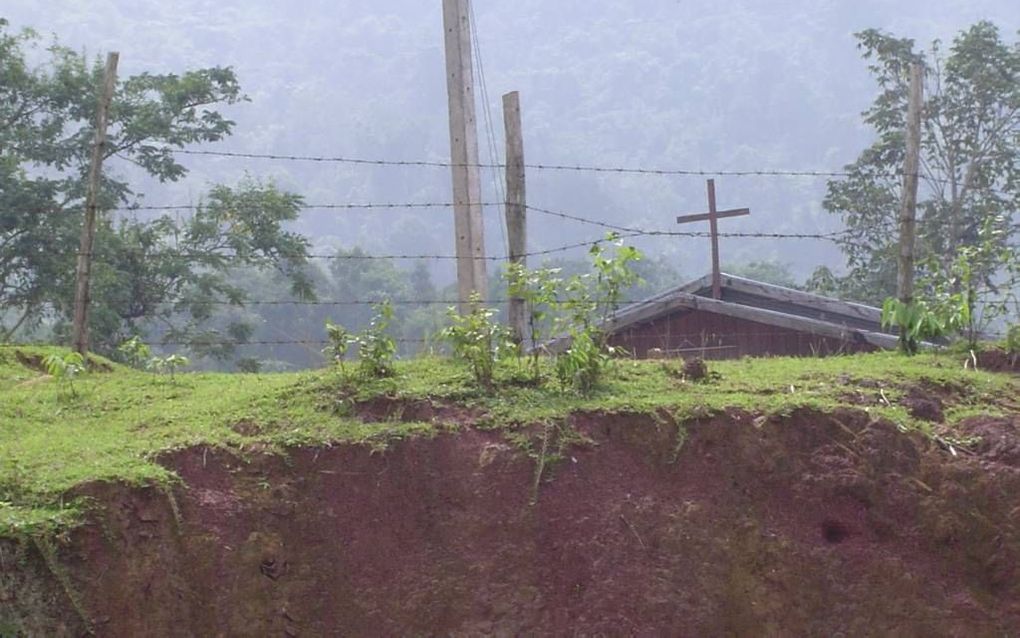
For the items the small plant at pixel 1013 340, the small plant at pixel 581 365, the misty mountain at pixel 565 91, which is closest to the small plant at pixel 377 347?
the small plant at pixel 581 365

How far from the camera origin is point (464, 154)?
30.8 feet

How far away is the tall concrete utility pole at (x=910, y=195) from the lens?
8.47 m

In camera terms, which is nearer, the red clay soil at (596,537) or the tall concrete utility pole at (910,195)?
the red clay soil at (596,537)

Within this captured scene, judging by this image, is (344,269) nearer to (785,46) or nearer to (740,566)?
(740,566)

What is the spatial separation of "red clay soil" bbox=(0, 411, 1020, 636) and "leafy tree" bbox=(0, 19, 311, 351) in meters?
10.4

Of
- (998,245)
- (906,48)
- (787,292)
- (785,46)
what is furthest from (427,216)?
(998,245)

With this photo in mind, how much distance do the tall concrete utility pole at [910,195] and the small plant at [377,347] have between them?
3.50 metres

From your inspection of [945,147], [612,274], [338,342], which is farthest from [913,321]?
[945,147]

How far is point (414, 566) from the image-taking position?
5.89 meters

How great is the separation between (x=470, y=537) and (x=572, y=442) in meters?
0.70

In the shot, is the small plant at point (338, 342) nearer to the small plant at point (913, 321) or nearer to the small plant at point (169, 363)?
the small plant at point (169, 363)

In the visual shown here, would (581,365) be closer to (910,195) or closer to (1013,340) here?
(1013,340)

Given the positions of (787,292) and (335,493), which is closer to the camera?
(335,493)

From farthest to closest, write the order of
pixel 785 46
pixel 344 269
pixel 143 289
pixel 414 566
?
1. pixel 785 46
2. pixel 344 269
3. pixel 143 289
4. pixel 414 566
